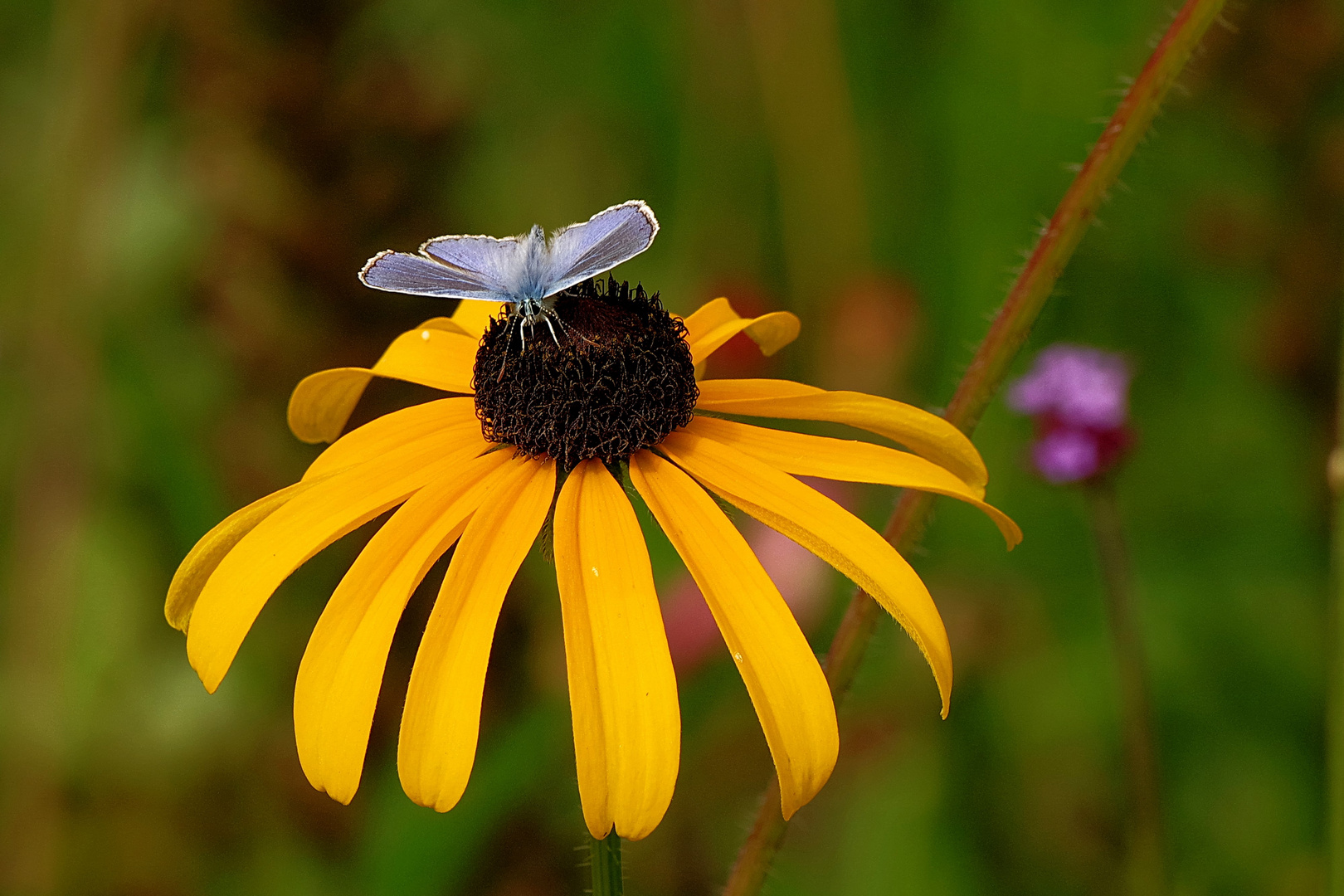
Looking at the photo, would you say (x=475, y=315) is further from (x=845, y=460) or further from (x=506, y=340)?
(x=845, y=460)

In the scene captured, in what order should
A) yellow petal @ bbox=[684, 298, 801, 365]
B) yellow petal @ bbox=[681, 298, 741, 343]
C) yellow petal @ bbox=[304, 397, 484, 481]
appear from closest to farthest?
yellow petal @ bbox=[304, 397, 484, 481] < yellow petal @ bbox=[684, 298, 801, 365] < yellow petal @ bbox=[681, 298, 741, 343]

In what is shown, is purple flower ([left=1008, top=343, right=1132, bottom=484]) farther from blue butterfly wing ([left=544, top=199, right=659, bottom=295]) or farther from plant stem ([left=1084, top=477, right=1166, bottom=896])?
blue butterfly wing ([left=544, top=199, right=659, bottom=295])

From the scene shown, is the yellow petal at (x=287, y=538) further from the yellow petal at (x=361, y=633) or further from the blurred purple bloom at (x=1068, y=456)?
the blurred purple bloom at (x=1068, y=456)

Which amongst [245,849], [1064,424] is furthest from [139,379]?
[1064,424]

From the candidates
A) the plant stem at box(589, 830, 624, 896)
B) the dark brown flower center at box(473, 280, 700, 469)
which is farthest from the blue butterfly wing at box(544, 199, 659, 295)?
the plant stem at box(589, 830, 624, 896)

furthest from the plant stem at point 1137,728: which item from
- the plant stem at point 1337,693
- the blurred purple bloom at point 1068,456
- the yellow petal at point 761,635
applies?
the yellow petal at point 761,635

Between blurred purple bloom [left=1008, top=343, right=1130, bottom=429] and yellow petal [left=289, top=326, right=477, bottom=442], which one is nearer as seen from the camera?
yellow petal [left=289, top=326, right=477, bottom=442]
